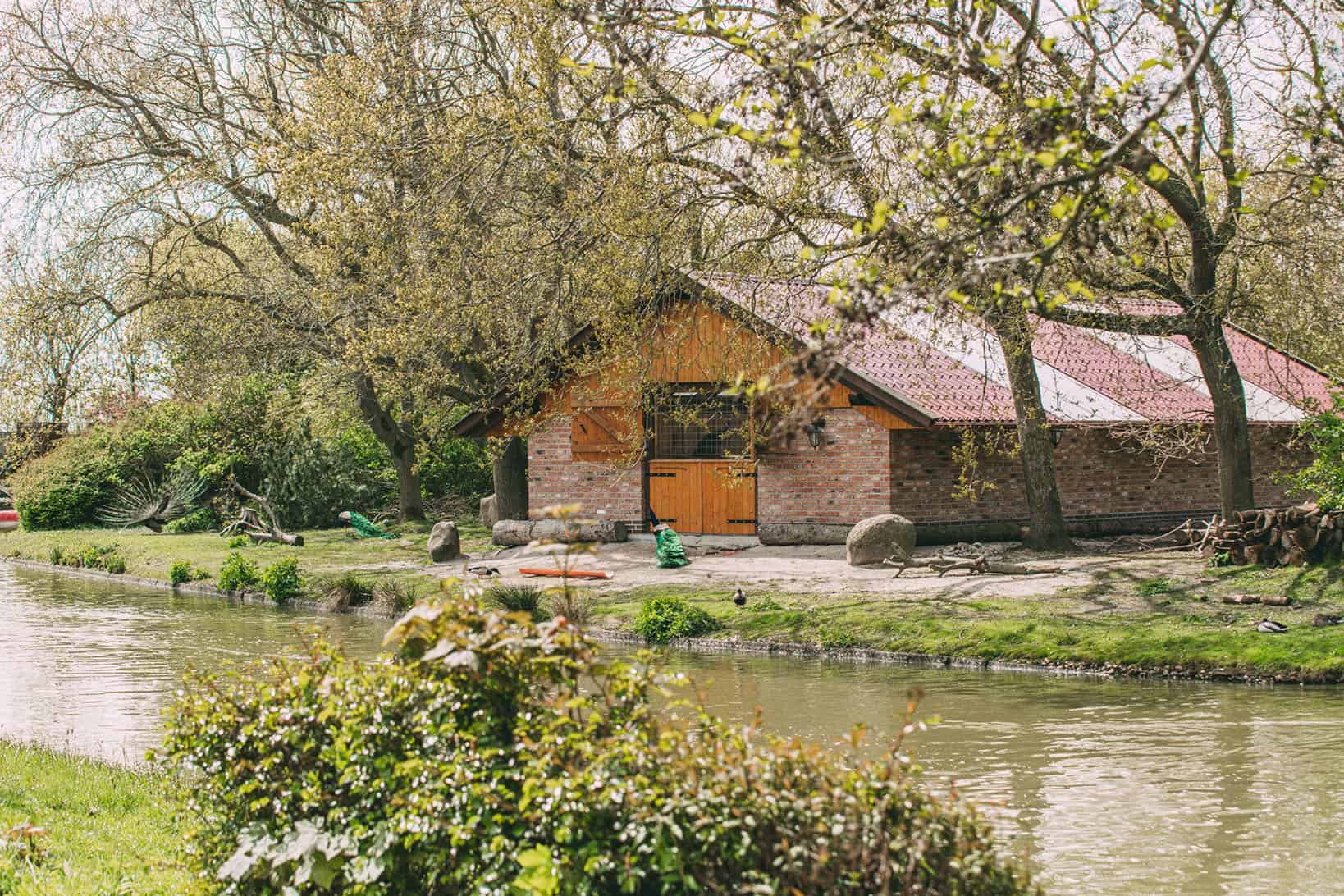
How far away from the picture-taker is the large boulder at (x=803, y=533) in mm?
23500

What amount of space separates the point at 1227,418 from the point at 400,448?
20928 mm

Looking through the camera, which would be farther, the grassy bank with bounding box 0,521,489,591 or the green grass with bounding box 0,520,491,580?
the green grass with bounding box 0,520,491,580

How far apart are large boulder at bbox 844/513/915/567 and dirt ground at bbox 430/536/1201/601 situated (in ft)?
0.86

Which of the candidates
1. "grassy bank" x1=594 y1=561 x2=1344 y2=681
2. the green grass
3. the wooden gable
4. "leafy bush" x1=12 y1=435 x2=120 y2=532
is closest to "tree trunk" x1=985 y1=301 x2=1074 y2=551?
the wooden gable

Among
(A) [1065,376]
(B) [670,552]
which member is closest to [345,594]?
(B) [670,552]

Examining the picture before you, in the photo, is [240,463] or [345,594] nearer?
[345,594]

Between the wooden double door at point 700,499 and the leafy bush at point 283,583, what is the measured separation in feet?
22.3

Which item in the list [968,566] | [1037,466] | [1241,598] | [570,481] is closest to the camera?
[1241,598]

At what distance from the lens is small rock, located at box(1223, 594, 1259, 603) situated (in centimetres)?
1555

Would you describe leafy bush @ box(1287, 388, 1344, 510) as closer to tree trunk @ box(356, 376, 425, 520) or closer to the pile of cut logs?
the pile of cut logs

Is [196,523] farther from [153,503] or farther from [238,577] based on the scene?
[238,577]

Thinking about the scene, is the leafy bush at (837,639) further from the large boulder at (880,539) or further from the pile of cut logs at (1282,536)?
the pile of cut logs at (1282,536)

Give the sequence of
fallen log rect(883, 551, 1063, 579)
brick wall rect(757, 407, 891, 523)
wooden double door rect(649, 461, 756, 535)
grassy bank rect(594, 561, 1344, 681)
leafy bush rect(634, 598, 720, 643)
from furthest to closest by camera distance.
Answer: wooden double door rect(649, 461, 756, 535) < brick wall rect(757, 407, 891, 523) < fallen log rect(883, 551, 1063, 579) < leafy bush rect(634, 598, 720, 643) < grassy bank rect(594, 561, 1344, 681)

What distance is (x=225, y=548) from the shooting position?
29812 mm
